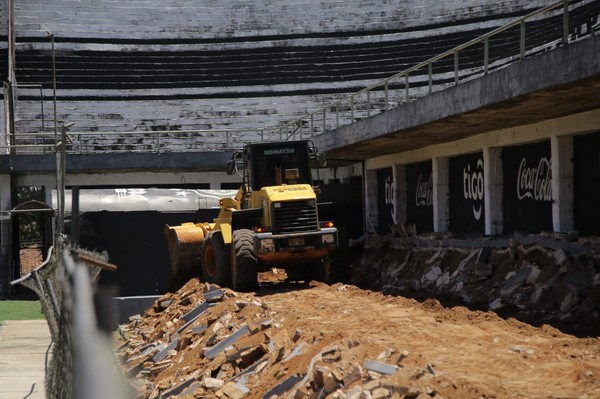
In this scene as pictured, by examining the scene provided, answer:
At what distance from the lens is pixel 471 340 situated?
13.7 metres

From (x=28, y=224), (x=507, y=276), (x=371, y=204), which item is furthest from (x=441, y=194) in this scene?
(x=28, y=224)

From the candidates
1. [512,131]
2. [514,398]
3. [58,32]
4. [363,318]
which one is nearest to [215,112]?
[58,32]

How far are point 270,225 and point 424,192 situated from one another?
6235mm

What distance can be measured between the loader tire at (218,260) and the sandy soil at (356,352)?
2.51 ft

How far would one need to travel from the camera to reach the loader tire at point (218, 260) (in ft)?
76.2

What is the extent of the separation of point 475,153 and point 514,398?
49.4 feet

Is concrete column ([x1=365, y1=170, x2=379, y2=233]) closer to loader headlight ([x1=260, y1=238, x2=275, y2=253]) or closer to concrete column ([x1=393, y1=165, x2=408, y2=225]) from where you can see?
concrete column ([x1=393, y1=165, x2=408, y2=225])

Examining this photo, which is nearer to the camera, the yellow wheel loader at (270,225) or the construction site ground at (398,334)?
the construction site ground at (398,334)

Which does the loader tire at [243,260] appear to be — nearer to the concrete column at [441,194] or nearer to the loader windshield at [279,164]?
the loader windshield at [279,164]

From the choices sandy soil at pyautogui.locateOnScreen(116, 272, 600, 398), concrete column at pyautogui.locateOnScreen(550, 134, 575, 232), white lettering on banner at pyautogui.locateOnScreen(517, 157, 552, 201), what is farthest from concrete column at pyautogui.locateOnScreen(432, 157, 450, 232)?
concrete column at pyautogui.locateOnScreen(550, 134, 575, 232)

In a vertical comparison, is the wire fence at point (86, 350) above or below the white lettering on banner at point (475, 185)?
below

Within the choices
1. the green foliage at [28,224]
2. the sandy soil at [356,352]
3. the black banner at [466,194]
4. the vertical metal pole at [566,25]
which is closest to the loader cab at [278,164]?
the sandy soil at [356,352]

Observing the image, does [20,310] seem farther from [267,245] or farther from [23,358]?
[267,245]

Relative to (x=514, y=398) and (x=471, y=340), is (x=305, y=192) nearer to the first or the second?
(x=471, y=340)
